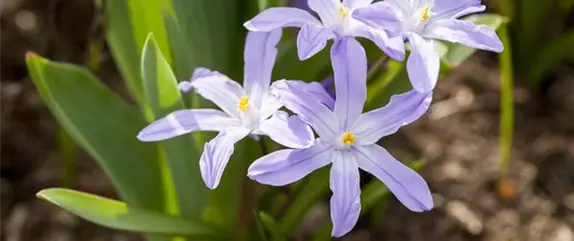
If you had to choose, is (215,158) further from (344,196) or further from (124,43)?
(124,43)

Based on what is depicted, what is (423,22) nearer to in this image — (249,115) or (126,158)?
(249,115)

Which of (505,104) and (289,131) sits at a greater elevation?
(289,131)

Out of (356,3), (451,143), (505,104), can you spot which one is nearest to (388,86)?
(356,3)

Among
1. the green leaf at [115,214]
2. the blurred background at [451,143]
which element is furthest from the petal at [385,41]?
the blurred background at [451,143]

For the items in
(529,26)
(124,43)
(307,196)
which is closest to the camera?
(307,196)

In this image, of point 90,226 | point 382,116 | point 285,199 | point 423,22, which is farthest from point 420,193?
point 90,226

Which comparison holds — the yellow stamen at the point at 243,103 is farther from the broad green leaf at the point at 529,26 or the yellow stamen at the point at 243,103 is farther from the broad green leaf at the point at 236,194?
the broad green leaf at the point at 529,26

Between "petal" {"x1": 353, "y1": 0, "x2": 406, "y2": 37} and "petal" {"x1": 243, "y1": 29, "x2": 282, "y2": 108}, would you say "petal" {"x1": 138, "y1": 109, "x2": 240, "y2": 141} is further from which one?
"petal" {"x1": 353, "y1": 0, "x2": 406, "y2": 37}
